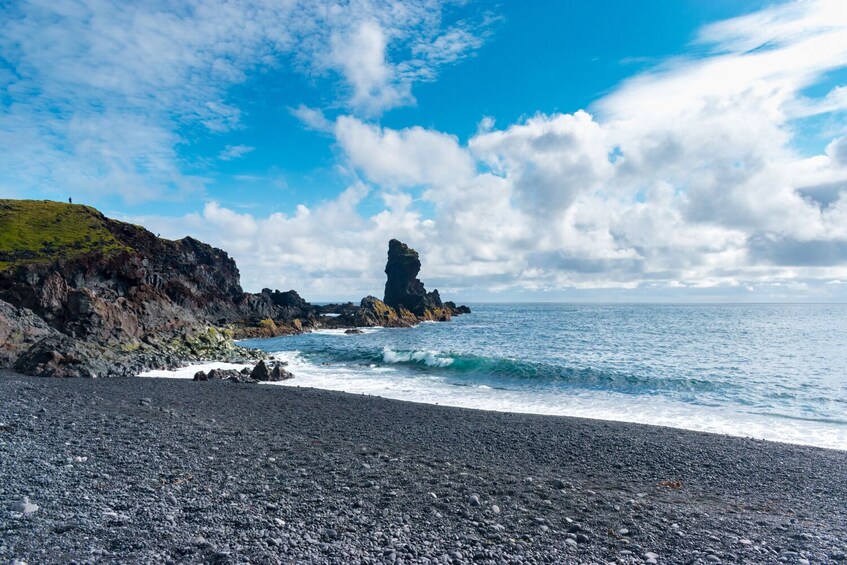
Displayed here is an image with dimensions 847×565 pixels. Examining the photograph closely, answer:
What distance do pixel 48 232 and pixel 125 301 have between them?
43321mm

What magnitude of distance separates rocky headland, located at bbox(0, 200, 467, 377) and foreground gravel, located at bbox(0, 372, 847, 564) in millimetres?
15226

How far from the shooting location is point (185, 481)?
852 cm

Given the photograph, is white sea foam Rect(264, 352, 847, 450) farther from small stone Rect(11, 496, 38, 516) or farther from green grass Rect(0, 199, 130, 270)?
green grass Rect(0, 199, 130, 270)

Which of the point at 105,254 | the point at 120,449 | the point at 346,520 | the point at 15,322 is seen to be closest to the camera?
the point at 346,520

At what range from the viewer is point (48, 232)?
71.3 metres

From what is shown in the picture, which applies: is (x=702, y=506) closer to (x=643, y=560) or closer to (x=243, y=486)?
(x=643, y=560)

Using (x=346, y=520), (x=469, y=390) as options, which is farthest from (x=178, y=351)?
(x=346, y=520)

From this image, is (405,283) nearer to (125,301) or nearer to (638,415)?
(125,301)

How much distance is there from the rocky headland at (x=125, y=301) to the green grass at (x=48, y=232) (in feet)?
0.45

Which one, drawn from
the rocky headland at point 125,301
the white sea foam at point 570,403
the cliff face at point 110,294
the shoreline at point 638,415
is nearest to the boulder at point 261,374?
the shoreline at point 638,415

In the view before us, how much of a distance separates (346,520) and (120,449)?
6.00 m

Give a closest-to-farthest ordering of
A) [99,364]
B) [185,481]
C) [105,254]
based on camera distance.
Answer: [185,481]
[99,364]
[105,254]

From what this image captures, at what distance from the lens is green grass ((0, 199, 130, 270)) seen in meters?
59.9

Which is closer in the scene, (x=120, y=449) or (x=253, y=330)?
(x=120, y=449)
